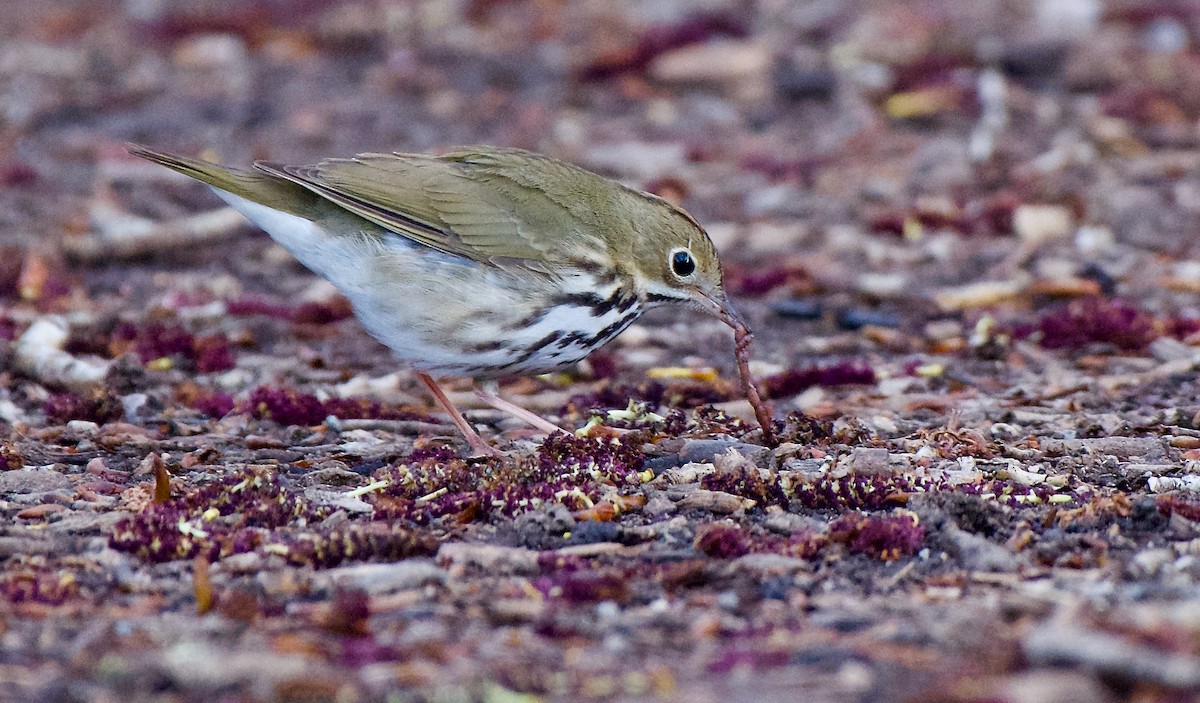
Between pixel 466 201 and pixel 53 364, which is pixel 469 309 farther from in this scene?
pixel 53 364

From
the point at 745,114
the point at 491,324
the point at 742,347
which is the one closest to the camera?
the point at 742,347

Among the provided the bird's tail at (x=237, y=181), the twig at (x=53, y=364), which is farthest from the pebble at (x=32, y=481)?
the bird's tail at (x=237, y=181)

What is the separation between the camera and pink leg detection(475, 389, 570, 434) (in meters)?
6.82

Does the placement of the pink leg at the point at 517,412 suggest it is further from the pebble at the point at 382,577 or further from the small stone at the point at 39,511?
the small stone at the point at 39,511

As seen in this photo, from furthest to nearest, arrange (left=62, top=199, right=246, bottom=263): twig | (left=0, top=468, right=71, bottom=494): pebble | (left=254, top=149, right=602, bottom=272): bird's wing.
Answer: (left=62, top=199, right=246, bottom=263): twig < (left=254, top=149, right=602, bottom=272): bird's wing < (left=0, top=468, right=71, bottom=494): pebble

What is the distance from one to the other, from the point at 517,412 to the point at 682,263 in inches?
43.3

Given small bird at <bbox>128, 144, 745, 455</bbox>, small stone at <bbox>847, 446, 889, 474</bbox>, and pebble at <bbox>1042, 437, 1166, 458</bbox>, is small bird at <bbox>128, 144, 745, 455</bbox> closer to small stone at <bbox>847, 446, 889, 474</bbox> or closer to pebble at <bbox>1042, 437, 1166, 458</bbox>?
small stone at <bbox>847, 446, 889, 474</bbox>

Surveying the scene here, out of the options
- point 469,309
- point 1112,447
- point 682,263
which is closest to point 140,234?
point 469,309

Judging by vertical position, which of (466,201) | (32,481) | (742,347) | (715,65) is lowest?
(32,481)

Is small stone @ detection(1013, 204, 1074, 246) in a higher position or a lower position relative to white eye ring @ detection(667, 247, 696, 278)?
higher

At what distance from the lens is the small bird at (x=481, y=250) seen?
6484mm

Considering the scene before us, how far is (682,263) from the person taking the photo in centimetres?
684

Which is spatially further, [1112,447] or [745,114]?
[745,114]

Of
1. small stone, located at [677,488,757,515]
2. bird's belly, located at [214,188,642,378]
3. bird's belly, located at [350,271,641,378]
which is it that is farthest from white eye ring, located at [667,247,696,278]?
small stone, located at [677,488,757,515]
